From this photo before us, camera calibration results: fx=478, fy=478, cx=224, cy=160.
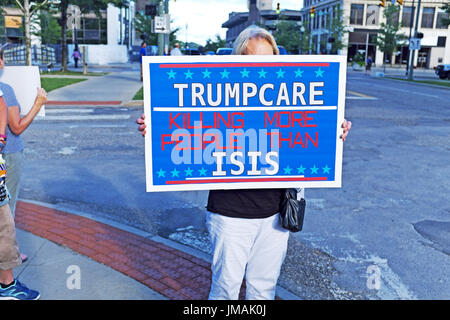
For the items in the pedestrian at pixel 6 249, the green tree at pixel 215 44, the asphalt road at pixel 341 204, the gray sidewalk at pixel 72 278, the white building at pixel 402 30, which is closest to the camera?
the pedestrian at pixel 6 249

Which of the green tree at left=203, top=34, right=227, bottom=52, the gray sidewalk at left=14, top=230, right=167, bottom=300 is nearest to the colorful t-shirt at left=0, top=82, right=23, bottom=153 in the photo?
the gray sidewalk at left=14, top=230, right=167, bottom=300

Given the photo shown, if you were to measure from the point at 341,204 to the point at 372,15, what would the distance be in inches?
2837

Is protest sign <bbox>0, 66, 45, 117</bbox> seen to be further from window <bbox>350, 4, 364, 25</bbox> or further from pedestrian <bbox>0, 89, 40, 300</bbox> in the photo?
window <bbox>350, 4, 364, 25</bbox>

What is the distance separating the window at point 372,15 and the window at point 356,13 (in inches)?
39.4

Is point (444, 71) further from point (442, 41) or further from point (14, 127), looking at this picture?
point (14, 127)

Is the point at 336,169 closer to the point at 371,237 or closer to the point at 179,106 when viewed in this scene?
the point at 179,106

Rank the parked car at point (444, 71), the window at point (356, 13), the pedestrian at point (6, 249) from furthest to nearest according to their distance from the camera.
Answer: the window at point (356, 13) → the parked car at point (444, 71) → the pedestrian at point (6, 249)

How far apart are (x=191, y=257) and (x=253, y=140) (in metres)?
1.95

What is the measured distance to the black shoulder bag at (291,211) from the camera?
8.75ft

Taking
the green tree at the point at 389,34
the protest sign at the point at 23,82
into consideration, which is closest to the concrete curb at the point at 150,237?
the protest sign at the point at 23,82

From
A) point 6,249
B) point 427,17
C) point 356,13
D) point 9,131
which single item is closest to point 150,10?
point 9,131

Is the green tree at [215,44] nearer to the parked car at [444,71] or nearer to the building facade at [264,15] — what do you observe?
the building facade at [264,15]

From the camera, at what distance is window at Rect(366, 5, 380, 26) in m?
71.2
